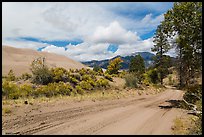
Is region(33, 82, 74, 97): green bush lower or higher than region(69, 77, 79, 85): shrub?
lower

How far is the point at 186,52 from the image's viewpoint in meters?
16.5

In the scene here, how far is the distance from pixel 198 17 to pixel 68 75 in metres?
16.6

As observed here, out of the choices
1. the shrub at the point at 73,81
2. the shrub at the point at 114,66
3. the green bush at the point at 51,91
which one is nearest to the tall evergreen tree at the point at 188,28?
the green bush at the point at 51,91

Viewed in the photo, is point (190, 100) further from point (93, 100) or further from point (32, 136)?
point (32, 136)

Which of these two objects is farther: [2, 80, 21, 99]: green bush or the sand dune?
the sand dune

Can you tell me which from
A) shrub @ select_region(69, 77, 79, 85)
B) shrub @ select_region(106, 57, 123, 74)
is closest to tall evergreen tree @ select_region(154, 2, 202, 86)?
shrub @ select_region(69, 77, 79, 85)

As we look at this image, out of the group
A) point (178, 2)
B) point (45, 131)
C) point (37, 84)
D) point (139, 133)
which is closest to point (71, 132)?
point (45, 131)

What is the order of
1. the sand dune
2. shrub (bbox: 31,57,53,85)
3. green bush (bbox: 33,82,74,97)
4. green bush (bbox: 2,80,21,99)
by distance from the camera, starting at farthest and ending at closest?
the sand dune, shrub (bbox: 31,57,53,85), green bush (bbox: 33,82,74,97), green bush (bbox: 2,80,21,99)

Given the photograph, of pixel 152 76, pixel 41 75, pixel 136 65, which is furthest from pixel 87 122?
pixel 152 76

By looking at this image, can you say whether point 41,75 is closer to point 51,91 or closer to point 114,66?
point 51,91

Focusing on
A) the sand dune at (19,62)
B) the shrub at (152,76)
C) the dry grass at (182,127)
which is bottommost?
the dry grass at (182,127)

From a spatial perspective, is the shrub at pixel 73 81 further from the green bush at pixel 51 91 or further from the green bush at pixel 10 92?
the green bush at pixel 10 92

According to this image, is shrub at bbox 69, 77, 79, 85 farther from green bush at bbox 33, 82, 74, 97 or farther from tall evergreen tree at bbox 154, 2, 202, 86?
tall evergreen tree at bbox 154, 2, 202, 86

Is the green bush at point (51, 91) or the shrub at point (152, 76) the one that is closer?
the green bush at point (51, 91)
